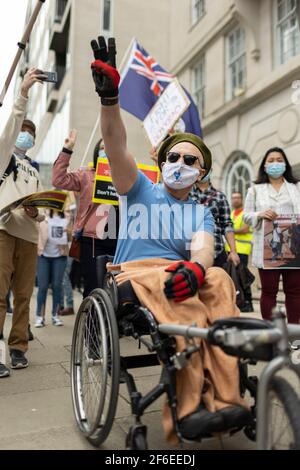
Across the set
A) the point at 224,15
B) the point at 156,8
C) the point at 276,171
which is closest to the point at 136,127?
the point at 156,8

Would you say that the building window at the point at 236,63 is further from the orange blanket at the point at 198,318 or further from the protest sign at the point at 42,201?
the orange blanket at the point at 198,318

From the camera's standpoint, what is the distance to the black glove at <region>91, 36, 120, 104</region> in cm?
183

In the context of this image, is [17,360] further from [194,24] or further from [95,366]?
[194,24]

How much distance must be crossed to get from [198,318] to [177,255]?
0.49 meters

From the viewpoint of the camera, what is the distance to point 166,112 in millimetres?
5742

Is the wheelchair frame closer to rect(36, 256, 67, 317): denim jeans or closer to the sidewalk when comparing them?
the sidewalk

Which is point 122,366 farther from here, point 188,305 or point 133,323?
point 188,305

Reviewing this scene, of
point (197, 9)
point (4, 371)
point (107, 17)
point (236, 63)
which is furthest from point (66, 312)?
point (197, 9)

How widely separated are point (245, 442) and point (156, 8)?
45.0 feet

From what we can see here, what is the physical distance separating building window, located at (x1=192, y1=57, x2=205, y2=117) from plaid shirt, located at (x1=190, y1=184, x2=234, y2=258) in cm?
821

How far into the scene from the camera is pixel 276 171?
12.6 feet

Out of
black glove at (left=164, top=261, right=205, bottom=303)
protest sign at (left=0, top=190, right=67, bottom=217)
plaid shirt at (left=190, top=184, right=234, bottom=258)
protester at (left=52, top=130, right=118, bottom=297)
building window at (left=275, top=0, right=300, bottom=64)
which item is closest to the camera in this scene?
black glove at (left=164, top=261, right=205, bottom=303)

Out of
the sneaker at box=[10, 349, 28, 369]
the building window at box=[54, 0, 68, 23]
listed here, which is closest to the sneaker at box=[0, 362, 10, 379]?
the sneaker at box=[10, 349, 28, 369]

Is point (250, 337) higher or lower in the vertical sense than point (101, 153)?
lower
